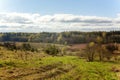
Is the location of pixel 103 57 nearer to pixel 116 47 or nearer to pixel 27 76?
pixel 116 47

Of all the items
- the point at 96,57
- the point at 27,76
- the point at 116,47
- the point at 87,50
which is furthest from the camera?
the point at 116,47

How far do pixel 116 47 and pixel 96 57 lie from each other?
50.4 meters

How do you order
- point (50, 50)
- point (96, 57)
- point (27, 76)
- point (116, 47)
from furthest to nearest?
point (116, 47) → point (50, 50) → point (96, 57) → point (27, 76)

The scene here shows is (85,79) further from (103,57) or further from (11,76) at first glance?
(103,57)

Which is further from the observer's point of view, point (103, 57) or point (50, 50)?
point (50, 50)

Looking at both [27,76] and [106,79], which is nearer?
[27,76]

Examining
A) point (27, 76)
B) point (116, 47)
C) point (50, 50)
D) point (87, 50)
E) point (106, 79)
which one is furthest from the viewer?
point (116, 47)

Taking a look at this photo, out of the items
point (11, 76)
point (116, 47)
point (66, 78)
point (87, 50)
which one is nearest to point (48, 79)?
point (66, 78)

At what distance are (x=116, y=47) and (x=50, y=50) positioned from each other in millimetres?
53823

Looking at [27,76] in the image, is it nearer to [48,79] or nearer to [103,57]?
[48,79]

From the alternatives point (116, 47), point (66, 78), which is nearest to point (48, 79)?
point (66, 78)

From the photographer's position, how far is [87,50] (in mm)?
118125

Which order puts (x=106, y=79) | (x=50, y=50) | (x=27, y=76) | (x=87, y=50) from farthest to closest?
(x=50, y=50)
(x=87, y=50)
(x=106, y=79)
(x=27, y=76)

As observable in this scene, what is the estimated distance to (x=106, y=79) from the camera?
54125 mm
